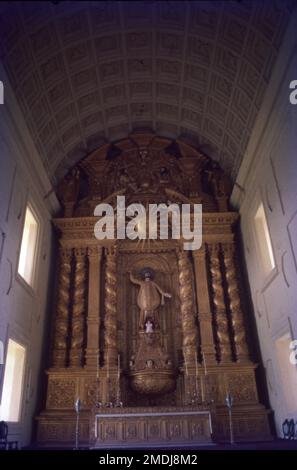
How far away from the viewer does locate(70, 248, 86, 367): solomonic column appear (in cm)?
1205

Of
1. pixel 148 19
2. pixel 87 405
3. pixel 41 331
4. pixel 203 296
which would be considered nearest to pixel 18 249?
pixel 41 331

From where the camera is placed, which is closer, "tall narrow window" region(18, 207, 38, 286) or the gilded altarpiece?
the gilded altarpiece

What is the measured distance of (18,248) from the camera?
10.0m

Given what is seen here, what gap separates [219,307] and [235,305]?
0.50m

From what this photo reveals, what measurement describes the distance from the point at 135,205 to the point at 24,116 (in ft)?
16.1

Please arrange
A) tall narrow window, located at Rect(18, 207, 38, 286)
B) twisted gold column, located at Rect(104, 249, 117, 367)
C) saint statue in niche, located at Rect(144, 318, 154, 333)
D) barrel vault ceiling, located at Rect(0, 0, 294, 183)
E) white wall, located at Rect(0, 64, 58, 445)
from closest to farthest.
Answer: white wall, located at Rect(0, 64, 58, 445), barrel vault ceiling, located at Rect(0, 0, 294, 183), tall narrow window, located at Rect(18, 207, 38, 286), twisted gold column, located at Rect(104, 249, 117, 367), saint statue in niche, located at Rect(144, 318, 154, 333)

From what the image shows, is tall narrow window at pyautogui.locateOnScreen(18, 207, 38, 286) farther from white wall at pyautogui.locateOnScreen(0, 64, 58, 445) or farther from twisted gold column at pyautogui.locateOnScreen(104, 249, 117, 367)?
twisted gold column at pyautogui.locateOnScreen(104, 249, 117, 367)

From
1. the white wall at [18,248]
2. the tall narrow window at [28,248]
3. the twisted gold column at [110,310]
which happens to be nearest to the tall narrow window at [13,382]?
the white wall at [18,248]

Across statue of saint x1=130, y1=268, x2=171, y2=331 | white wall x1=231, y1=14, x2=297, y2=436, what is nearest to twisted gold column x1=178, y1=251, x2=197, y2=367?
statue of saint x1=130, y1=268, x2=171, y2=331

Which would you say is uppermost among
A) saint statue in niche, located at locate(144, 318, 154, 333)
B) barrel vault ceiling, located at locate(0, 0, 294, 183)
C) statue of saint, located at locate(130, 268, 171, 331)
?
barrel vault ceiling, located at locate(0, 0, 294, 183)

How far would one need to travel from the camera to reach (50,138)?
41.7ft

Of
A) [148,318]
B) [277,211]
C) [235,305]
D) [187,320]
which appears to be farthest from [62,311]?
[277,211]

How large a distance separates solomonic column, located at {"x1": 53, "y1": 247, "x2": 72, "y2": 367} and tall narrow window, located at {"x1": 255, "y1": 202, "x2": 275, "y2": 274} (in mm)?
6078

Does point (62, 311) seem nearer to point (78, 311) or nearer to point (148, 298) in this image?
point (78, 311)
